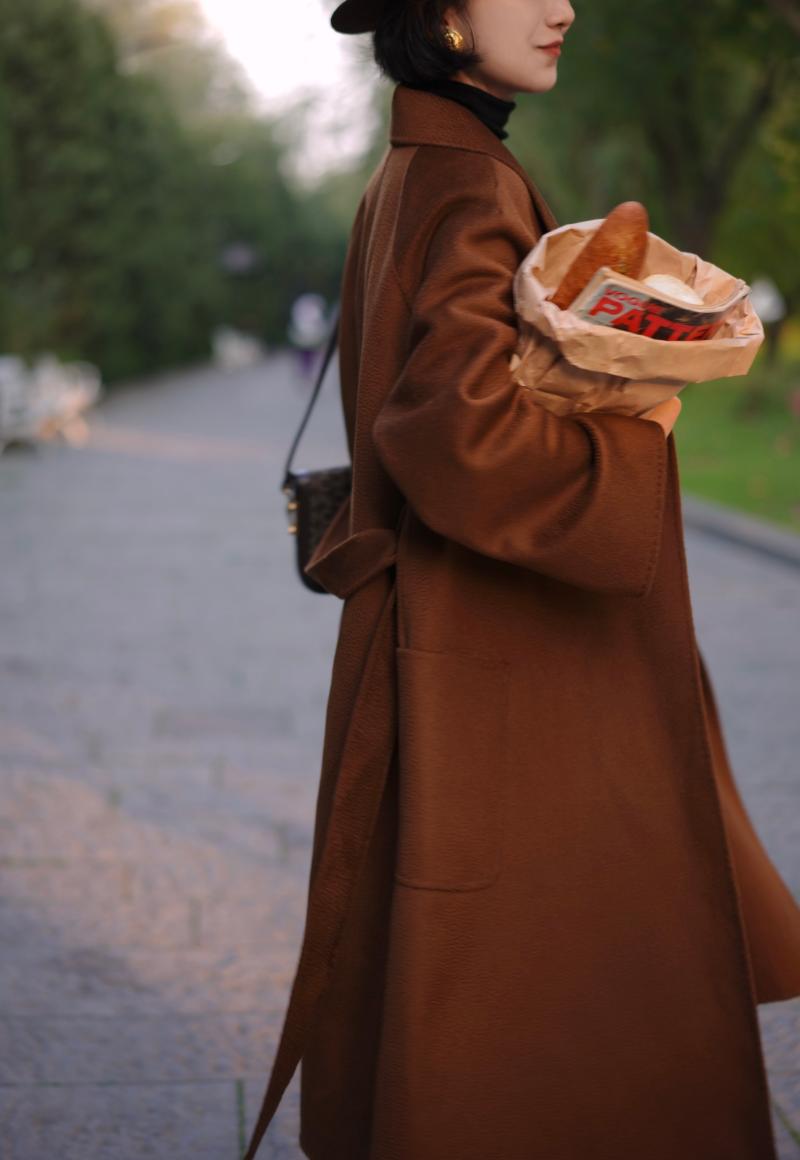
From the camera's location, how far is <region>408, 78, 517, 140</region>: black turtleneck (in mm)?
2178

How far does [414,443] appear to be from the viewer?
1.98m

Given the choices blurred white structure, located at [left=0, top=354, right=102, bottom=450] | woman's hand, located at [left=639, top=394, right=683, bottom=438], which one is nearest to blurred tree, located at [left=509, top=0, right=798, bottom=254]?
blurred white structure, located at [left=0, top=354, right=102, bottom=450]

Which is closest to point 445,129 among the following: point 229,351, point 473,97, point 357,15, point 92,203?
point 473,97

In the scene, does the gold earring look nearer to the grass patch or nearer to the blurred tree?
the grass patch

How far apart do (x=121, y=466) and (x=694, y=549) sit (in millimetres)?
8195

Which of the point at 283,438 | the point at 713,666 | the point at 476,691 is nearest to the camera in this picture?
the point at 476,691

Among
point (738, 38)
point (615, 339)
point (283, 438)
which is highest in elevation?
point (615, 339)

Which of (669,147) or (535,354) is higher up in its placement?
(535,354)

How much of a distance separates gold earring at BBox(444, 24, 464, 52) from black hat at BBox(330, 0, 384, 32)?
0.14 m

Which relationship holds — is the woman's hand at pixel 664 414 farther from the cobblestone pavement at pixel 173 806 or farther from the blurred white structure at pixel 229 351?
the blurred white structure at pixel 229 351

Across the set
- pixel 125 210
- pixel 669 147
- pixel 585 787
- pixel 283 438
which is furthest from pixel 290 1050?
pixel 125 210

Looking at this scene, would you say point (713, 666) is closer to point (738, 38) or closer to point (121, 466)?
point (738, 38)

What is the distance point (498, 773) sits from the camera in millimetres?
2115

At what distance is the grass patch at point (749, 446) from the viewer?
1355 cm
